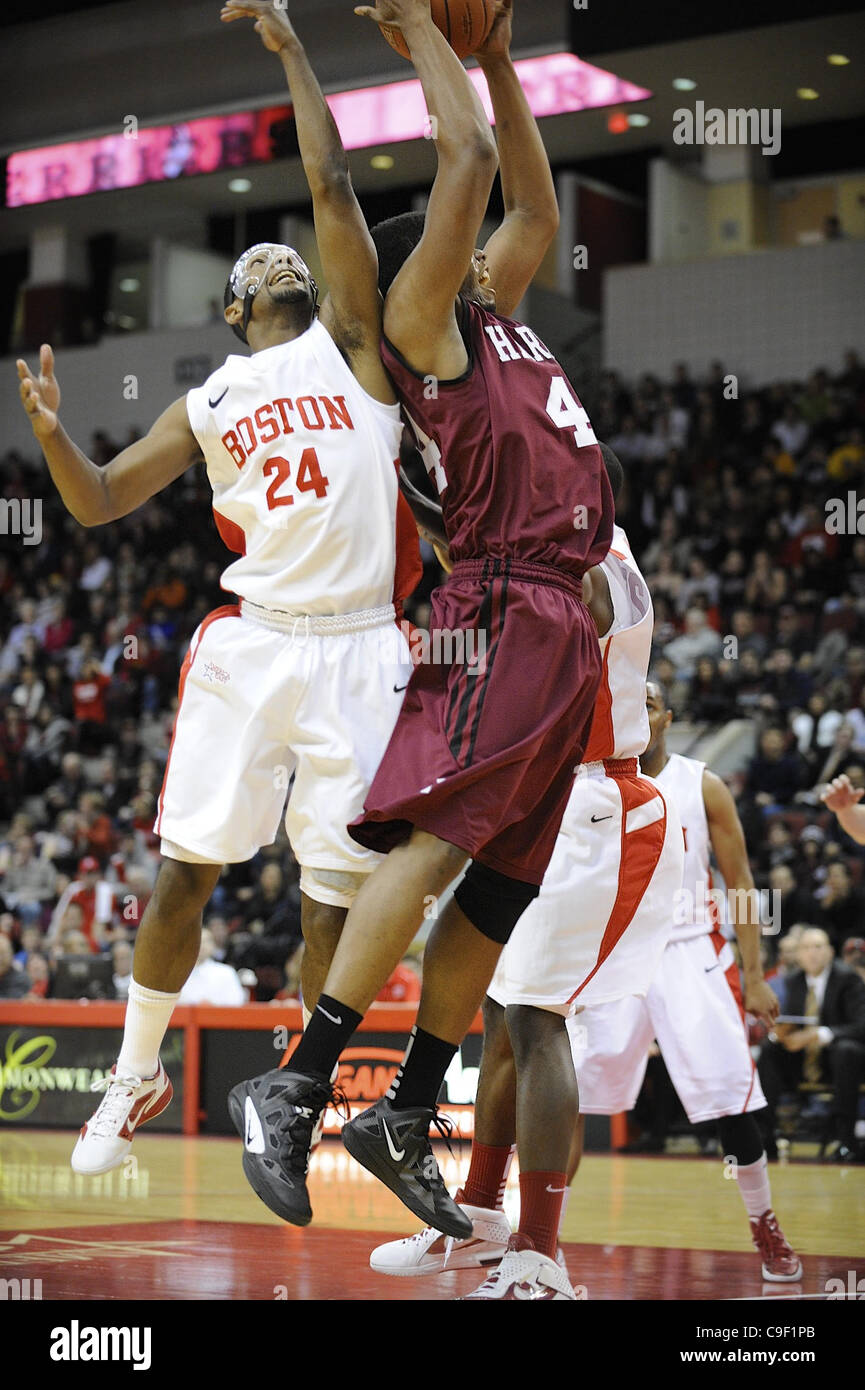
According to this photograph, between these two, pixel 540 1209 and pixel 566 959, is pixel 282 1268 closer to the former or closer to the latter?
pixel 540 1209

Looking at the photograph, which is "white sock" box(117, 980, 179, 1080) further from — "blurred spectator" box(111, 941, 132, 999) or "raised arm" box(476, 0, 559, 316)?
"blurred spectator" box(111, 941, 132, 999)

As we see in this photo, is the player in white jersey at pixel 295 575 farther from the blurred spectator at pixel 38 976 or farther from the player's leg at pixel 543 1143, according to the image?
the blurred spectator at pixel 38 976

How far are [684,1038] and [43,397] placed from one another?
3.40 m

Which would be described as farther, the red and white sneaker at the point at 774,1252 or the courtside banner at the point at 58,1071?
the courtside banner at the point at 58,1071

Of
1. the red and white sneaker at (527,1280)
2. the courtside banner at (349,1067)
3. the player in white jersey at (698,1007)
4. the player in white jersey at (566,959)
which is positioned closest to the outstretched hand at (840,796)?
the player in white jersey at (566,959)

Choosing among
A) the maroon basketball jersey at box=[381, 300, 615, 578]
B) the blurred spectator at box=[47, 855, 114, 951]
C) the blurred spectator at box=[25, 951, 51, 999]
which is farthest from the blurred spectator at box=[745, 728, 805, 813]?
the maroon basketball jersey at box=[381, 300, 615, 578]

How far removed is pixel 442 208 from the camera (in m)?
3.78

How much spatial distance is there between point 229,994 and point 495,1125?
610 centimetres

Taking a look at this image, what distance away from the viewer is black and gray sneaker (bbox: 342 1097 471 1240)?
11.8ft

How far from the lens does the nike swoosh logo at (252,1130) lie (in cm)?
351

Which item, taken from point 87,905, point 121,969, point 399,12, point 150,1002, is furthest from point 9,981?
point 399,12

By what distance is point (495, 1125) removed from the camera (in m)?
4.90
